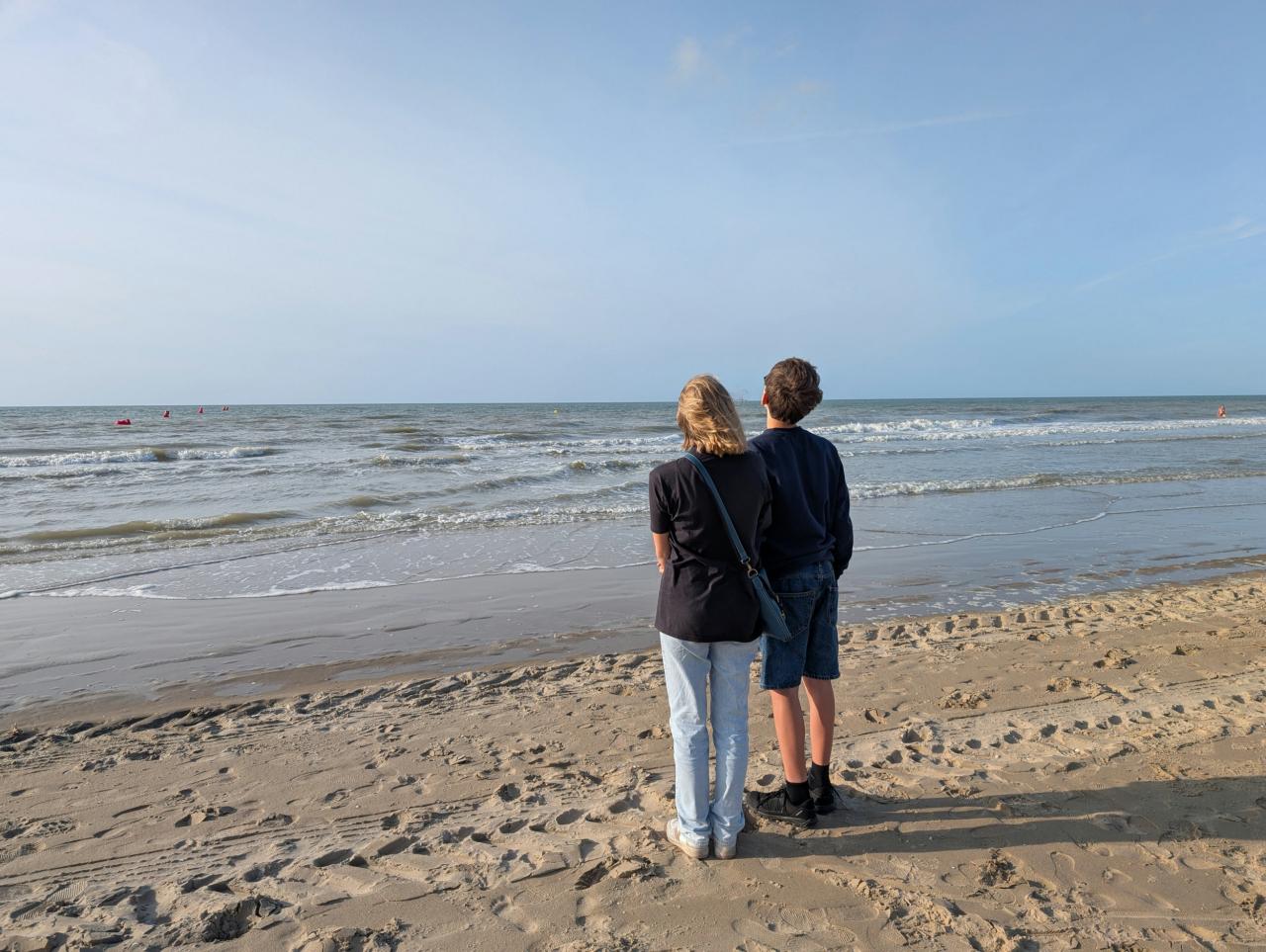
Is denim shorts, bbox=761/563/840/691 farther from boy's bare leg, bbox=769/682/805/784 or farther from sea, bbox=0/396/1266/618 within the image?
sea, bbox=0/396/1266/618

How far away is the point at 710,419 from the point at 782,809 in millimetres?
1758

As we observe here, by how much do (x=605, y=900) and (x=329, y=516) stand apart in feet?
38.1

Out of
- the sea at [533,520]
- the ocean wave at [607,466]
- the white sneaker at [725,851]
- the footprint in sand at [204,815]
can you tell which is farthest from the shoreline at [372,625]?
the ocean wave at [607,466]

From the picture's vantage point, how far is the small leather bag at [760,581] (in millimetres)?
2666

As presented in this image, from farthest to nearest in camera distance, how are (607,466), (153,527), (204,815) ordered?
(607,466) → (153,527) → (204,815)

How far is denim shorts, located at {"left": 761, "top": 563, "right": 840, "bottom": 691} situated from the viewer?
3.00 m

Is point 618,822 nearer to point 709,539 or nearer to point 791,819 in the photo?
point 791,819

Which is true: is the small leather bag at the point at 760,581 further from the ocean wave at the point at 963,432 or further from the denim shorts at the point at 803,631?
the ocean wave at the point at 963,432

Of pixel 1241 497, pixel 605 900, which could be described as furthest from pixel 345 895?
pixel 1241 497

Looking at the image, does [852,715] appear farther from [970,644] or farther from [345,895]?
[345,895]

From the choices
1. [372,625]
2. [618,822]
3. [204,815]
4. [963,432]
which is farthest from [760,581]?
[963,432]

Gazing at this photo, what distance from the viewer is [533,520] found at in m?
Result: 12.5

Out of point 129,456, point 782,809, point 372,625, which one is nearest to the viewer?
point 782,809

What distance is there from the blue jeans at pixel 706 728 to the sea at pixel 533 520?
58.5 inches
